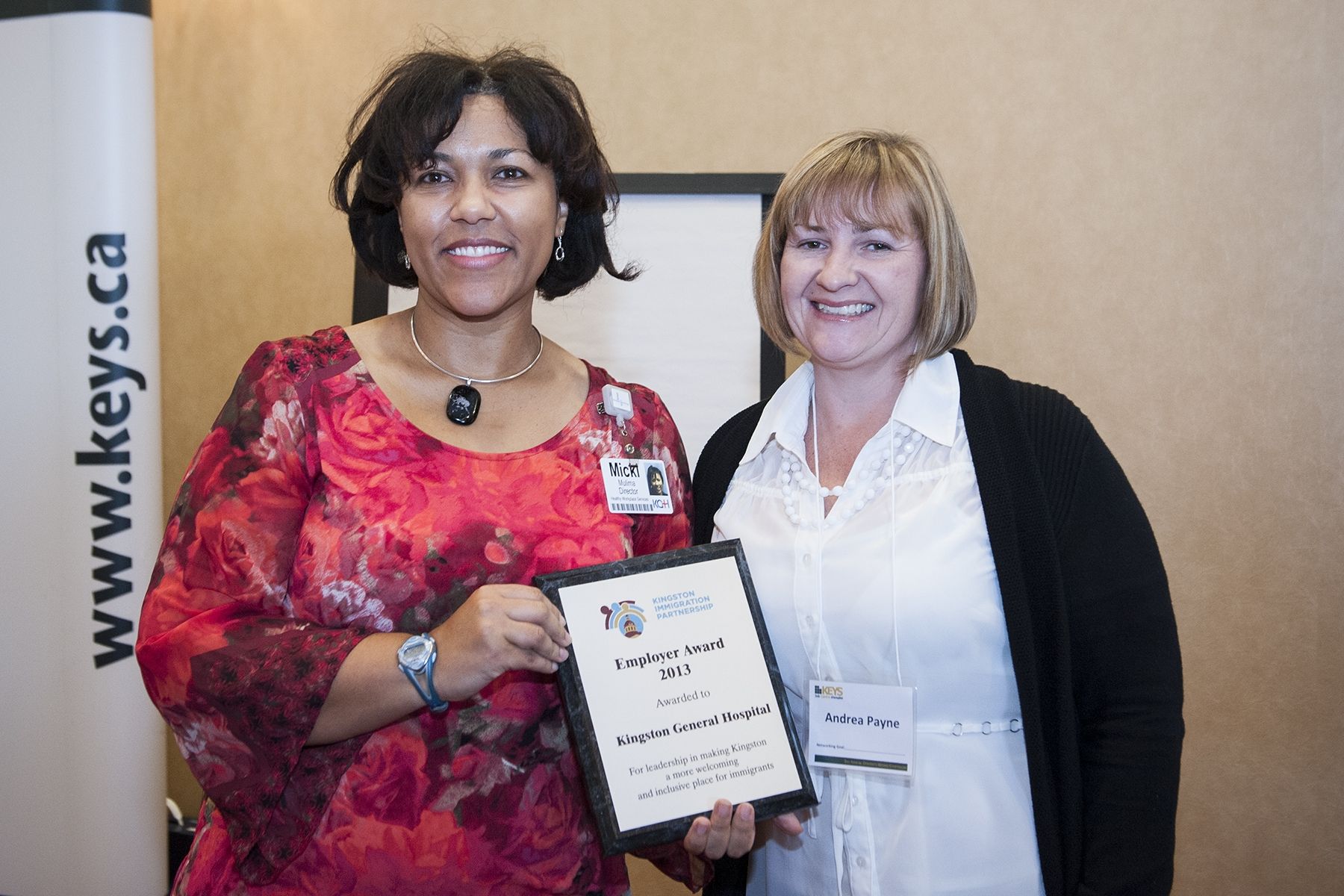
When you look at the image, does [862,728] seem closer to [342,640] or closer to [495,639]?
[495,639]

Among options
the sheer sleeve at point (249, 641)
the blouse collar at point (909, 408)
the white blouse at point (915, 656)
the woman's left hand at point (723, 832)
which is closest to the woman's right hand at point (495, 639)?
the sheer sleeve at point (249, 641)

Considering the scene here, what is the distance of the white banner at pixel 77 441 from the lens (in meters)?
2.65

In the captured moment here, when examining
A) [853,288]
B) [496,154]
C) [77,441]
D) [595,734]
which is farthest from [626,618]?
[77,441]

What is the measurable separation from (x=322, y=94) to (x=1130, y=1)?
2534mm

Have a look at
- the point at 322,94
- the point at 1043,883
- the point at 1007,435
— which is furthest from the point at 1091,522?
the point at 322,94

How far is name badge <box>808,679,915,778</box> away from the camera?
1.60 meters

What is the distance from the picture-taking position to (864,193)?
1747mm

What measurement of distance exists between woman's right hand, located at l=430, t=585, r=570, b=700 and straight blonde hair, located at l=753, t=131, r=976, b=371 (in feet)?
2.63

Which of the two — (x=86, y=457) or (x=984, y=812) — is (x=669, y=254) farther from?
(x=984, y=812)

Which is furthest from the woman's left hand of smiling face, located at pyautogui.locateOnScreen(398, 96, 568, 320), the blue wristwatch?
smiling face, located at pyautogui.locateOnScreen(398, 96, 568, 320)

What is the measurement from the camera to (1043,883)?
63.9 inches

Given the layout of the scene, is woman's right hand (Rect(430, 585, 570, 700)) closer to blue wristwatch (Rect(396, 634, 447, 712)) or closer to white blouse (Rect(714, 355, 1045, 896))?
blue wristwatch (Rect(396, 634, 447, 712))

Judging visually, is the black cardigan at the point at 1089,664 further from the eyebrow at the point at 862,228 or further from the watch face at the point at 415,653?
the watch face at the point at 415,653

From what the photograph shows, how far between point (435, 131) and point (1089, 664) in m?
1.35
